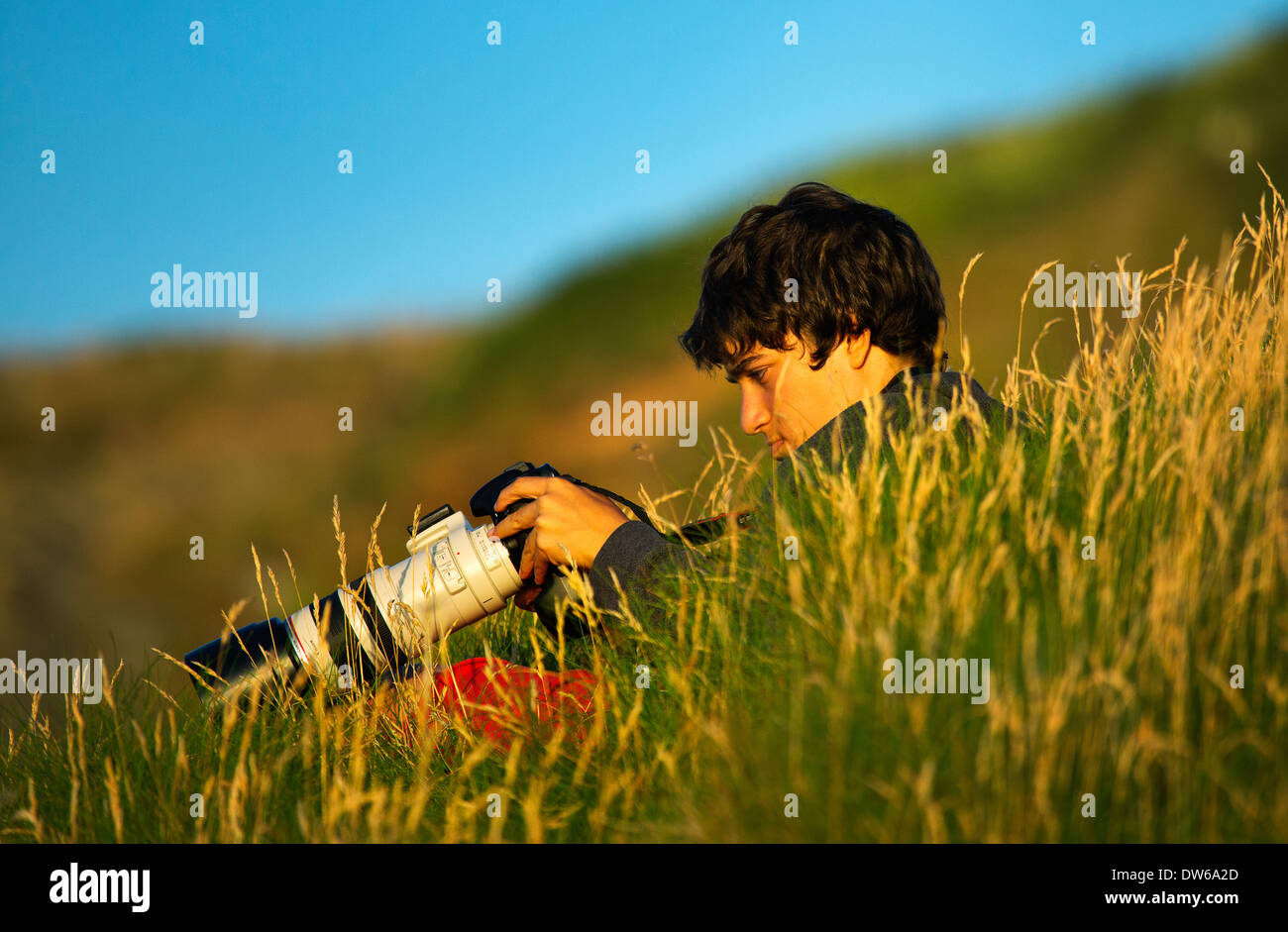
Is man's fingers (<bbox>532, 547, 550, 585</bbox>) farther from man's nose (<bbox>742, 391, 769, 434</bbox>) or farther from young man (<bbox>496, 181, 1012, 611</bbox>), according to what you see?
man's nose (<bbox>742, 391, 769, 434</bbox>)

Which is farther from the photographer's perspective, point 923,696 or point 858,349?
point 858,349

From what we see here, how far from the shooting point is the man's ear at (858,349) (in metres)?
3.39

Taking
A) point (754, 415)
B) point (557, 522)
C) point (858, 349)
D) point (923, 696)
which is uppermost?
point (858, 349)

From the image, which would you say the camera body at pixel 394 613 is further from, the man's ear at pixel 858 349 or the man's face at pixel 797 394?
the man's ear at pixel 858 349

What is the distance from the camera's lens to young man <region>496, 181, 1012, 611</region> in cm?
331

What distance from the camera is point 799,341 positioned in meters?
3.37

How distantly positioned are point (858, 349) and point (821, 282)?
0.25 m

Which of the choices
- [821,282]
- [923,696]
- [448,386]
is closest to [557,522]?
[821,282]

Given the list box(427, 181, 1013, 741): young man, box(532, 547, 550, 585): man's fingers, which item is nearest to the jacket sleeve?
box(427, 181, 1013, 741): young man

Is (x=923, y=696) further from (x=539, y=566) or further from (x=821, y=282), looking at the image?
(x=821, y=282)

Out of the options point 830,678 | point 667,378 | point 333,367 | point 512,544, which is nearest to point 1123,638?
point 830,678

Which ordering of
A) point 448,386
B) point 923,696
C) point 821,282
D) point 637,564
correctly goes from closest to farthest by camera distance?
point 923,696, point 637,564, point 821,282, point 448,386

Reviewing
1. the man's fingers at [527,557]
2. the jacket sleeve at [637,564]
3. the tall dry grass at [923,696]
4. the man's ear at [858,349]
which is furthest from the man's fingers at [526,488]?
the man's ear at [858,349]
